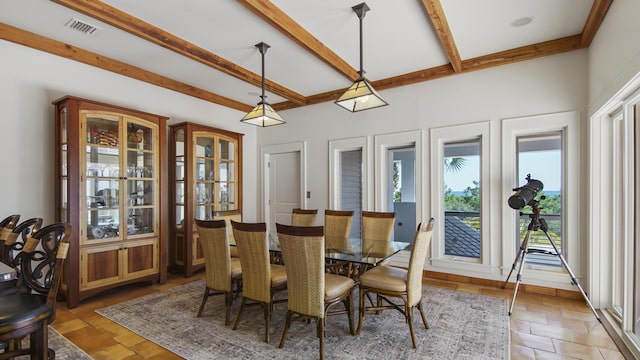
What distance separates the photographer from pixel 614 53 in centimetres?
244

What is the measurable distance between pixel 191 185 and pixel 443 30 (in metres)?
3.71

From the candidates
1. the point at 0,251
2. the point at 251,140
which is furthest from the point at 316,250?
the point at 251,140

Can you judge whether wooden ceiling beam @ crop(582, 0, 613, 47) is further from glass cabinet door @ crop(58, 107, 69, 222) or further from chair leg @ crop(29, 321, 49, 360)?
glass cabinet door @ crop(58, 107, 69, 222)

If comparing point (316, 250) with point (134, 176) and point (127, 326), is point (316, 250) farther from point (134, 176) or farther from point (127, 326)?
point (134, 176)

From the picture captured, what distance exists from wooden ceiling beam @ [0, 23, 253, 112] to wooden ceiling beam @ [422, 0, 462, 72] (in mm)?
3567

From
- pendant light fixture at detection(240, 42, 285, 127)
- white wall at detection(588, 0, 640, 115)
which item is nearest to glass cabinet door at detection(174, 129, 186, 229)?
pendant light fixture at detection(240, 42, 285, 127)

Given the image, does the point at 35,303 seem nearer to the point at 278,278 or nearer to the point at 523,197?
the point at 278,278

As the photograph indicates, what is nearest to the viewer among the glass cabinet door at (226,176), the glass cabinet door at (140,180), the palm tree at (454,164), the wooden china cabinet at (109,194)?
the wooden china cabinet at (109,194)

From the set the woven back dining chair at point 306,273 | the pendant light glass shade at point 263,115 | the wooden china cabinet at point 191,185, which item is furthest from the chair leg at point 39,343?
the wooden china cabinet at point 191,185

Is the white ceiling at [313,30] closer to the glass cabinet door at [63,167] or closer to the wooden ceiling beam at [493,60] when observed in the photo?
the wooden ceiling beam at [493,60]

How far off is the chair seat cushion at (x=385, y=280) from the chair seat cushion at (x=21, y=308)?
85.5 inches

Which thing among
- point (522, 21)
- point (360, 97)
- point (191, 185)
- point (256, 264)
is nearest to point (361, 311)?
point (256, 264)

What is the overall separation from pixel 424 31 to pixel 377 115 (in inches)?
63.7

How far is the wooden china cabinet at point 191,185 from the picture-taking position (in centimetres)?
435
